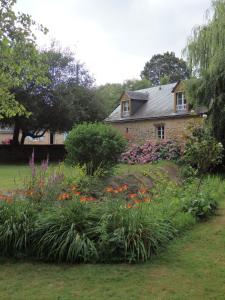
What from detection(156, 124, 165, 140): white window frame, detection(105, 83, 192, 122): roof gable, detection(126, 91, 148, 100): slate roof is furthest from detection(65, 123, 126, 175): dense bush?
detection(126, 91, 148, 100): slate roof

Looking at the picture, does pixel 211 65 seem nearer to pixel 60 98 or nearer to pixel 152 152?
pixel 152 152

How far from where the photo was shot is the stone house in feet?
84.5

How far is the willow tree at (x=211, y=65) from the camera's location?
667 inches

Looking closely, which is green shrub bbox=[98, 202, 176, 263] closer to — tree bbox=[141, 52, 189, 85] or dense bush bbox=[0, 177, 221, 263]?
dense bush bbox=[0, 177, 221, 263]

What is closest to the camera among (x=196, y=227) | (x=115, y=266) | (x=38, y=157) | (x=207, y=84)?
(x=115, y=266)

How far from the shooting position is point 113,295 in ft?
13.4

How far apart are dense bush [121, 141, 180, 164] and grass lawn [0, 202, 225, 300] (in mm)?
15854

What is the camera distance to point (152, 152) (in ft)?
73.3

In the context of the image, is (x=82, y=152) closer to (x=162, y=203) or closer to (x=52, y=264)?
(x=162, y=203)

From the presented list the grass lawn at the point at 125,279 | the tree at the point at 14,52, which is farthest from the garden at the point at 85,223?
the tree at the point at 14,52

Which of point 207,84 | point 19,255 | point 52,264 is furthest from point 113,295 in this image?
point 207,84

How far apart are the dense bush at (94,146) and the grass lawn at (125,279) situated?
6.50 meters

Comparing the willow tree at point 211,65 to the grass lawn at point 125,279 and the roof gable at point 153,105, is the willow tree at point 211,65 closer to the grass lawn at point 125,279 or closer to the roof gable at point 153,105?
the roof gable at point 153,105

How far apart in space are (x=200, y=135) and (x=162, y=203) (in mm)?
4970
